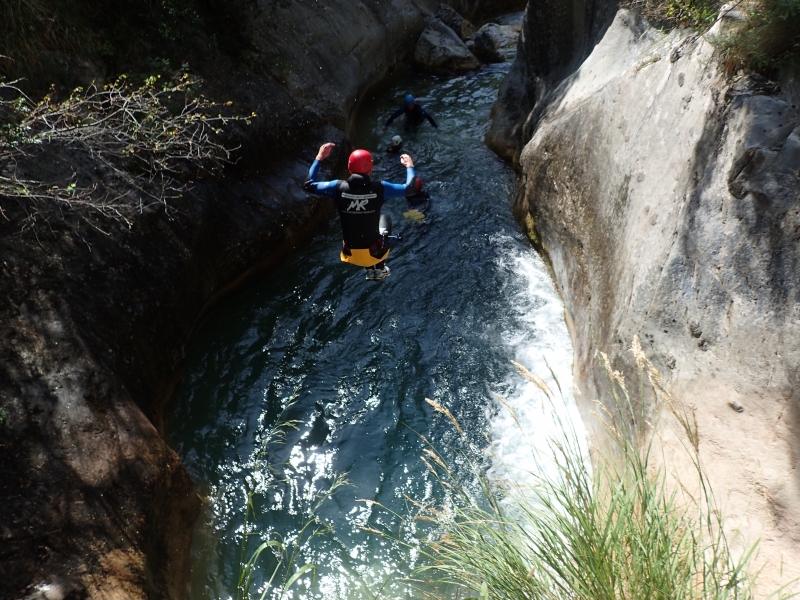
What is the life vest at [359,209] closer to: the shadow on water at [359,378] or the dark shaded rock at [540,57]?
the shadow on water at [359,378]

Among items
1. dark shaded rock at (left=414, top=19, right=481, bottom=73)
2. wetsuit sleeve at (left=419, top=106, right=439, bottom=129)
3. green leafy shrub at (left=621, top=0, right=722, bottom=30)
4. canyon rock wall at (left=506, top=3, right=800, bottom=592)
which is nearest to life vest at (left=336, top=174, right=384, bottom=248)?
canyon rock wall at (left=506, top=3, right=800, bottom=592)

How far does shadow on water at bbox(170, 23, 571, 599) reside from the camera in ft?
17.4

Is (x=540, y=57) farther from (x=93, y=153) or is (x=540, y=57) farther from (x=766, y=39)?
(x=93, y=153)

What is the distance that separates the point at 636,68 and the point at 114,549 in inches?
269

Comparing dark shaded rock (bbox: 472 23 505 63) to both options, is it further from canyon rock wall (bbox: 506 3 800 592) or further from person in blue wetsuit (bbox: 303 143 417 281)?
person in blue wetsuit (bbox: 303 143 417 281)

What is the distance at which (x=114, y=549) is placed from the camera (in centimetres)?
443

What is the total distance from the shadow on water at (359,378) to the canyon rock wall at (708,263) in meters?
1.04

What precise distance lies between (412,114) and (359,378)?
6.84 metres

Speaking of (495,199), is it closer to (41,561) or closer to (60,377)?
(60,377)

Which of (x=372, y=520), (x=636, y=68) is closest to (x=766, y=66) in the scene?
(x=636, y=68)

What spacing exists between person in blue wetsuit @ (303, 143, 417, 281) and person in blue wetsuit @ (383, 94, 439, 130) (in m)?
4.97

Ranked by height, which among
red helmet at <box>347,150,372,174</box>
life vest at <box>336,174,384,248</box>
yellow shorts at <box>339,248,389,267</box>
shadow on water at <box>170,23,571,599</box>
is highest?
red helmet at <box>347,150,372,174</box>

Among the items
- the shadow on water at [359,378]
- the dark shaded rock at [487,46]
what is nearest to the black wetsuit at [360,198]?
the shadow on water at [359,378]

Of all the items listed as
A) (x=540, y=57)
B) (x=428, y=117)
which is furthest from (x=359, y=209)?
(x=540, y=57)
